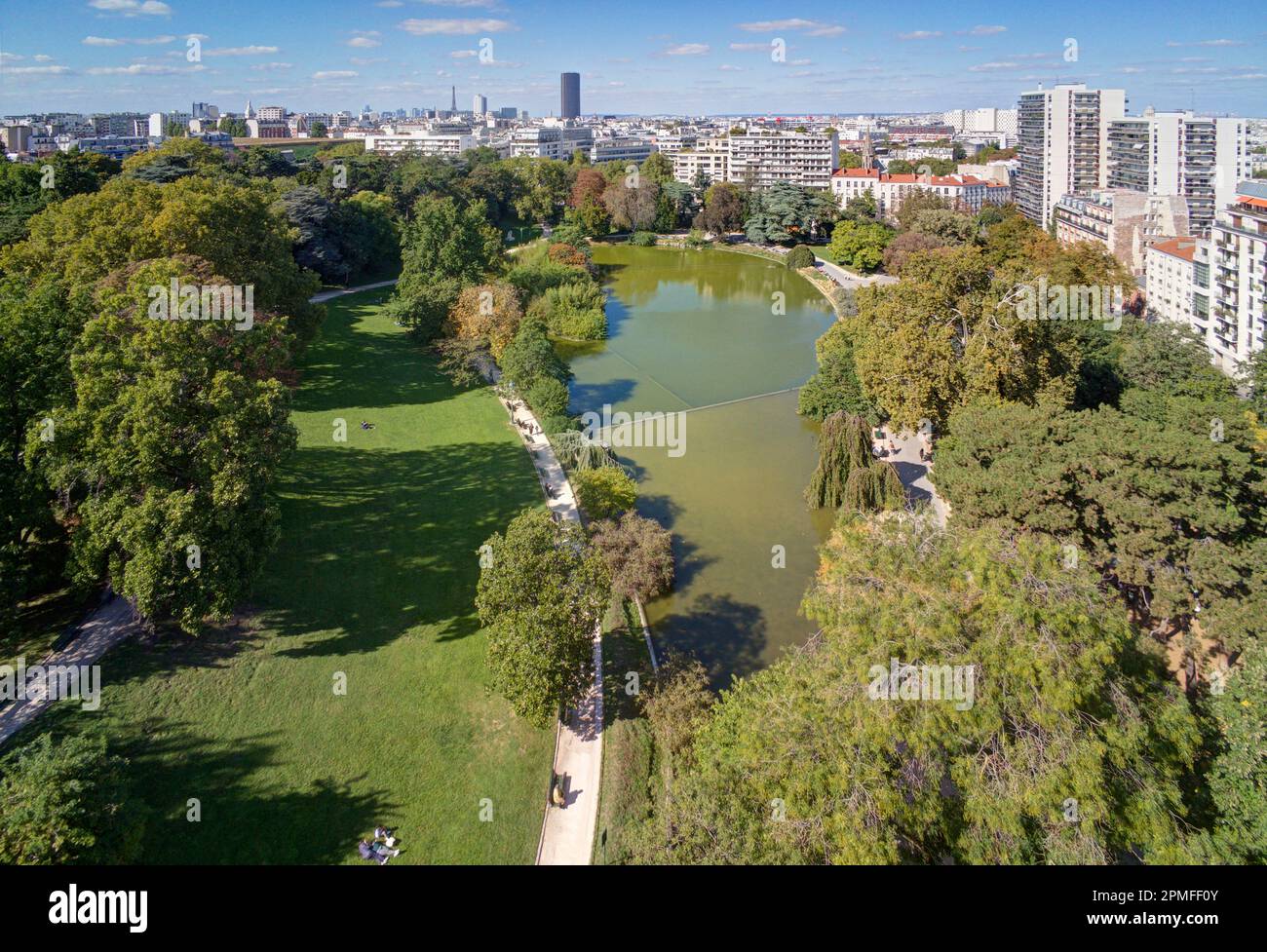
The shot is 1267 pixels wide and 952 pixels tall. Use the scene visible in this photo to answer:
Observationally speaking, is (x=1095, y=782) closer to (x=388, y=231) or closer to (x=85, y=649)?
(x=85, y=649)

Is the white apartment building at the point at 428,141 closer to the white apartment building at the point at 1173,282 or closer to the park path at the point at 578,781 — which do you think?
the white apartment building at the point at 1173,282

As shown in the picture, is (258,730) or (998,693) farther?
(258,730)

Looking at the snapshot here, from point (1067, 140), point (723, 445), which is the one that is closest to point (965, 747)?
point (723, 445)

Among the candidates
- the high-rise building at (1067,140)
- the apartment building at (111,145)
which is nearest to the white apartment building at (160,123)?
the apartment building at (111,145)

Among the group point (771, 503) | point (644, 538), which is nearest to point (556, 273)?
point (771, 503)

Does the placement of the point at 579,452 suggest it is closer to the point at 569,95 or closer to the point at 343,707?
the point at 343,707

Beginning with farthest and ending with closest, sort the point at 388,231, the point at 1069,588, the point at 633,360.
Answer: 1. the point at 388,231
2. the point at 633,360
3. the point at 1069,588
